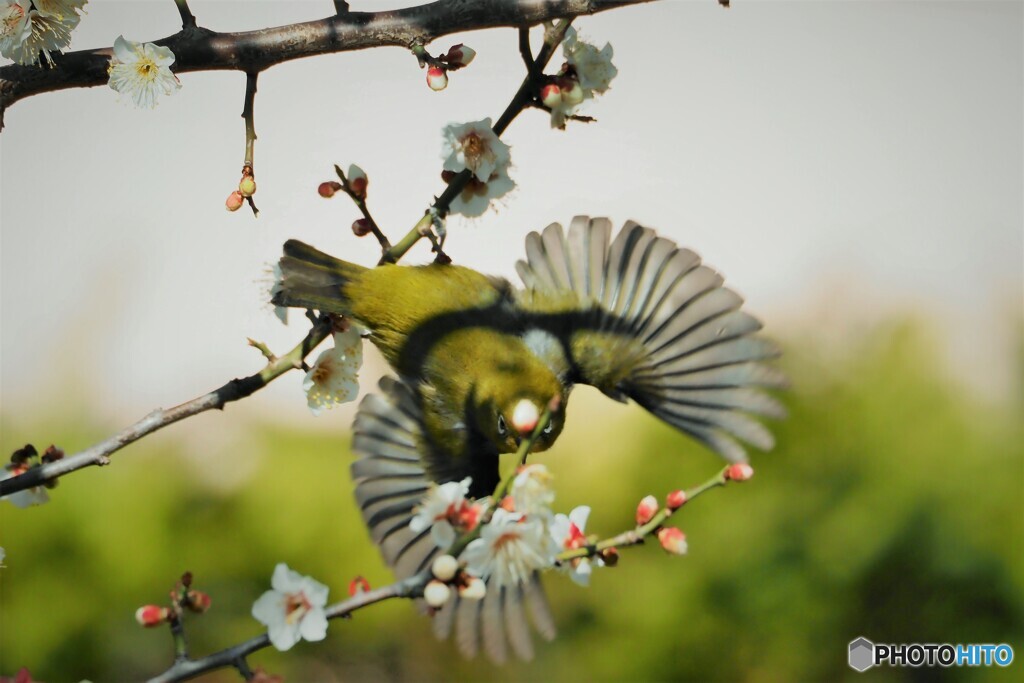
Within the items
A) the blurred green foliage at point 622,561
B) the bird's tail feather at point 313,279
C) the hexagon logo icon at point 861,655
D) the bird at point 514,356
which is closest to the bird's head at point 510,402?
the bird at point 514,356

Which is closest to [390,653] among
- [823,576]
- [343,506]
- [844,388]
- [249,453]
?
[343,506]

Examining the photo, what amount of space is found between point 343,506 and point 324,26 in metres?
2.33

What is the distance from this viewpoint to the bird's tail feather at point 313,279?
1.59 metres

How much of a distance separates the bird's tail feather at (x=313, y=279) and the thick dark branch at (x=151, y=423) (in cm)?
39

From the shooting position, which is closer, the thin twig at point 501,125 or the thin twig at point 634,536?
the thin twig at point 634,536

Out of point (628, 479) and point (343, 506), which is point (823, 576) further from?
point (343, 506)

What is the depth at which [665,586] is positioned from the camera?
3.21 m

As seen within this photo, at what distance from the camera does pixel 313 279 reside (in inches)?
67.4

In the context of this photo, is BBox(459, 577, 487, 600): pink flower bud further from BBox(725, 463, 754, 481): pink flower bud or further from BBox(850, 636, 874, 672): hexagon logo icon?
BBox(850, 636, 874, 672): hexagon logo icon

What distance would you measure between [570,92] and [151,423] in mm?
601

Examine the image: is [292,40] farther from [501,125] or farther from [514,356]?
[514,356]

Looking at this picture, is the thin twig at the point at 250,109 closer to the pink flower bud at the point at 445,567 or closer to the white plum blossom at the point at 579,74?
the white plum blossom at the point at 579,74

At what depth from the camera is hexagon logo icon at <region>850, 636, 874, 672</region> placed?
125 inches

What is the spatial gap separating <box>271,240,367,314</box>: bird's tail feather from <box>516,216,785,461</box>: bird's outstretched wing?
1.09 ft
